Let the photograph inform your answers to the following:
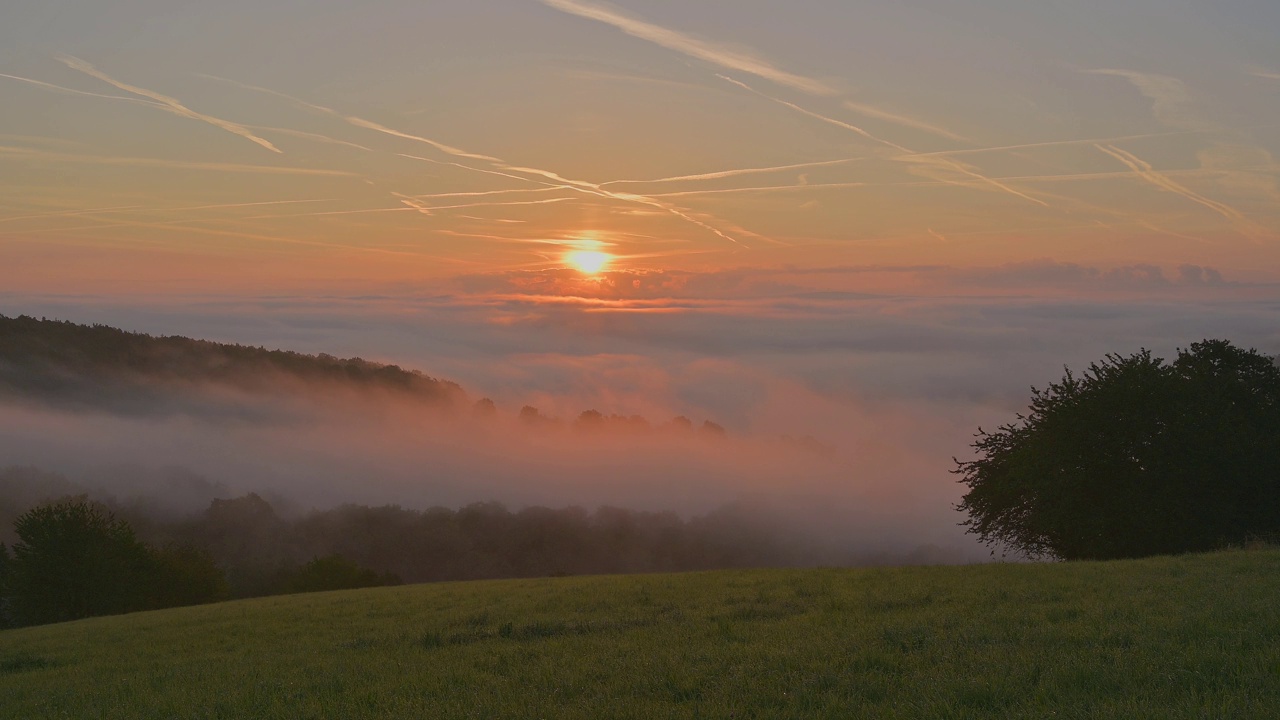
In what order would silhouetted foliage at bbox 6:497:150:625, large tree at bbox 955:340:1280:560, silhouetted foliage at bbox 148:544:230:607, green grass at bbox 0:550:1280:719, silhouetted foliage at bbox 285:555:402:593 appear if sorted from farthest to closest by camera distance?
silhouetted foliage at bbox 285:555:402:593
silhouetted foliage at bbox 148:544:230:607
silhouetted foliage at bbox 6:497:150:625
large tree at bbox 955:340:1280:560
green grass at bbox 0:550:1280:719

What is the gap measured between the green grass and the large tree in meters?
22.7

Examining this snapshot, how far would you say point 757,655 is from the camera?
13.5m

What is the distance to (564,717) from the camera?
10758 mm

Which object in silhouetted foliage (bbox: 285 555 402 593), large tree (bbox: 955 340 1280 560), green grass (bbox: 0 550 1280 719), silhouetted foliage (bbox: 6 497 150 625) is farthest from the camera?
silhouetted foliage (bbox: 285 555 402 593)

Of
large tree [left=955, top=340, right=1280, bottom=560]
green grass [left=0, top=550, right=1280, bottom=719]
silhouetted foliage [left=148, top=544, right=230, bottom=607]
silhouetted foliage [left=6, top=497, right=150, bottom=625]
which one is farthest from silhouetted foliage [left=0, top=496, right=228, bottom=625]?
large tree [left=955, top=340, right=1280, bottom=560]

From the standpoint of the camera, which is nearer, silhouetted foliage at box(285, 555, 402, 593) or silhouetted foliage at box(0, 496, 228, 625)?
Answer: silhouetted foliage at box(0, 496, 228, 625)

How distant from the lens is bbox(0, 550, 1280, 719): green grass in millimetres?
10664

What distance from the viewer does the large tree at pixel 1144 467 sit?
149 ft

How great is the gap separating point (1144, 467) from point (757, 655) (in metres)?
40.8

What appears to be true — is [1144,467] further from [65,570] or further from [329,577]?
[329,577]

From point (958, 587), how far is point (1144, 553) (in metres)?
31.1

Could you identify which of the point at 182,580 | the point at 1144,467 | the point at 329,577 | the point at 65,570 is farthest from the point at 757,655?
the point at 329,577

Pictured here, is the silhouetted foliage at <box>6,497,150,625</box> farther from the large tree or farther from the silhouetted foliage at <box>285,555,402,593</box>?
the large tree

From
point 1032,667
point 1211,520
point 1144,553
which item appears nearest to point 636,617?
point 1032,667
